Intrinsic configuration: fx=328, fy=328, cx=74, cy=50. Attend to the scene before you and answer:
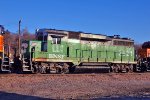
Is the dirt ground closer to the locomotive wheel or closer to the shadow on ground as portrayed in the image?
the shadow on ground

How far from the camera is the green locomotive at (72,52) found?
26.2 meters

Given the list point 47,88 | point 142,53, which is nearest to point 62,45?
point 47,88

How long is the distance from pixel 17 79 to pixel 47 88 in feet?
11.6

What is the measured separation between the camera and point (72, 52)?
28.6 m

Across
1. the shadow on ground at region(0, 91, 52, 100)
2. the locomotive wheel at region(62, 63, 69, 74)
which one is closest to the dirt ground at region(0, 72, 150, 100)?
the shadow on ground at region(0, 91, 52, 100)

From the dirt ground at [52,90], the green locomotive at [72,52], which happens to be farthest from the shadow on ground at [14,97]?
the green locomotive at [72,52]

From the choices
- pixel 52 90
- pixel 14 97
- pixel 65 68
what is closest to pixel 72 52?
pixel 65 68

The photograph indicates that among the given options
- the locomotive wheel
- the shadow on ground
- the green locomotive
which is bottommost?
the shadow on ground

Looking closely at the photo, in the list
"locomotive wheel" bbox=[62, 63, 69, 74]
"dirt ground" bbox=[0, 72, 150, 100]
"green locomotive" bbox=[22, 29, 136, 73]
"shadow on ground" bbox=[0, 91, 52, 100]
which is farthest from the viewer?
"locomotive wheel" bbox=[62, 63, 69, 74]

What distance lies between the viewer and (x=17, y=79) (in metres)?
20.0

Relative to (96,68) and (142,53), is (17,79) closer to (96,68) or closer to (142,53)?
(96,68)

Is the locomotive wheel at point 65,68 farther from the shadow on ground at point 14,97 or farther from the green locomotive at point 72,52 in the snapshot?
the shadow on ground at point 14,97

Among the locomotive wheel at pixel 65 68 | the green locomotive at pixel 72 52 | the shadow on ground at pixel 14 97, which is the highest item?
the green locomotive at pixel 72 52

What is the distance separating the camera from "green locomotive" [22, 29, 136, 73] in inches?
1033
